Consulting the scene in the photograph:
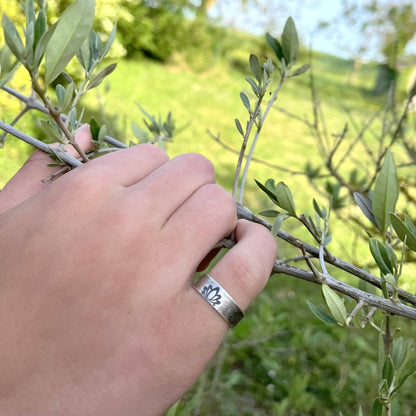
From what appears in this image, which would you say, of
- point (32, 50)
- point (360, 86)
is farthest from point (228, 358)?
point (360, 86)

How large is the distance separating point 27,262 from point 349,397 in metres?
2.13

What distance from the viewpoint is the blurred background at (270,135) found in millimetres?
1908

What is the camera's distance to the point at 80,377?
1.74ft

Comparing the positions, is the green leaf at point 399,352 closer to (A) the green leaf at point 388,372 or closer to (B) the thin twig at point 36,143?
(A) the green leaf at point 388,372

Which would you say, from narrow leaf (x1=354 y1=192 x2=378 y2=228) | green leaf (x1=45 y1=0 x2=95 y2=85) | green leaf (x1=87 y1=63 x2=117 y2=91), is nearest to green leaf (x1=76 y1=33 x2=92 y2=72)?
green leaf (x1=87 y1=63 x2=117 y2=91)

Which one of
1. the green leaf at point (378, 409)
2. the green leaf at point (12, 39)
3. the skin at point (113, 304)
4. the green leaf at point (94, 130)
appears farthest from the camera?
the green leaf at point (94, 130)

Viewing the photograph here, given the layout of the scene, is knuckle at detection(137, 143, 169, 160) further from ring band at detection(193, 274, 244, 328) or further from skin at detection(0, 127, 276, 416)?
ring band at detection(193, 274, 244, 328)

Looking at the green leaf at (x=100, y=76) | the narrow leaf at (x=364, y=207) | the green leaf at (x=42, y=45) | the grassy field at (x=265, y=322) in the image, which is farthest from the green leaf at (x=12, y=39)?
the narrow leaf at (x=364, y=207)

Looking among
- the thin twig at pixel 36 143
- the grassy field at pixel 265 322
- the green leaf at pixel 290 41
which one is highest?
the thin twig at pixel 36 143

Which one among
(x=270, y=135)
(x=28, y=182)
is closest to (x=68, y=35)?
(x=28, y=182)

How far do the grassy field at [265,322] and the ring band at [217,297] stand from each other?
0.31m

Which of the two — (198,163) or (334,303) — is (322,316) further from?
(198,163)

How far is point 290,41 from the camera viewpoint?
69cm

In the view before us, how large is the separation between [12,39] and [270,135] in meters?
8.78
